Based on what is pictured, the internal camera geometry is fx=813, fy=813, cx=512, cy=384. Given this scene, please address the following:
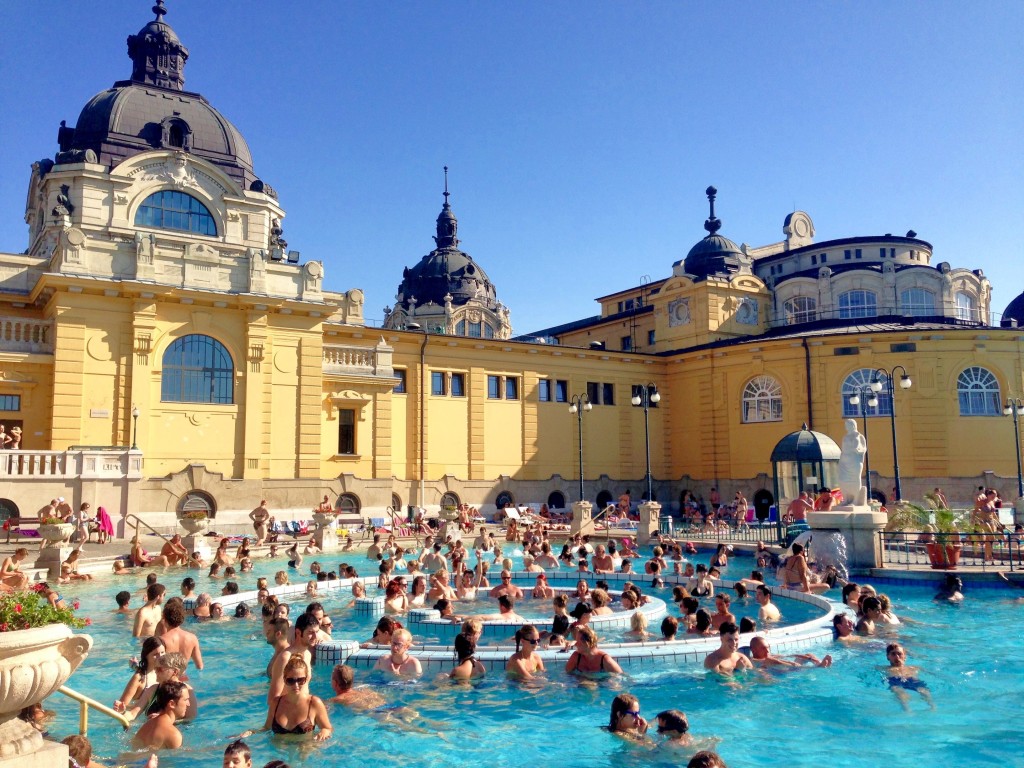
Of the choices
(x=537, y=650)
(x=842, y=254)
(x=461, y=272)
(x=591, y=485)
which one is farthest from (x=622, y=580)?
(x=461, y=272)

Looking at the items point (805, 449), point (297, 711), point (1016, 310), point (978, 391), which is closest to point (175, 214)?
point (805, 449)

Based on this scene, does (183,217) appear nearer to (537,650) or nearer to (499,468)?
(499,468)

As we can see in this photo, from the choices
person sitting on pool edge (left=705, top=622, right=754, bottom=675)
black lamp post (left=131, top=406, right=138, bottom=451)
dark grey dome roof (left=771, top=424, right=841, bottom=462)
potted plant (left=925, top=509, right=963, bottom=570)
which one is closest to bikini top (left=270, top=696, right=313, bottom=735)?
person sitting on pool edge (left=705, top=622, right=754, bottom=675)

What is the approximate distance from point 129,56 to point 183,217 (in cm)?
996

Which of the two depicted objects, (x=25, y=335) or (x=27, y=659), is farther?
(x=25, y=335)

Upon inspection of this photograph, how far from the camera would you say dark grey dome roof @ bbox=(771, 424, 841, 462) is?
23.7 meters

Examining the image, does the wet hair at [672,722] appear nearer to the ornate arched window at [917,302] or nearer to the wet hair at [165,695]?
the wet hair at [165,695]

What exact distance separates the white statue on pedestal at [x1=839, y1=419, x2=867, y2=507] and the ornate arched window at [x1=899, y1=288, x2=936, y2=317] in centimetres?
2588

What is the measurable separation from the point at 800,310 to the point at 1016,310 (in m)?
13.8

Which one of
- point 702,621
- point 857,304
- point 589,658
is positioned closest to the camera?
point 589,658

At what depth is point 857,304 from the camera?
4097 centimetres

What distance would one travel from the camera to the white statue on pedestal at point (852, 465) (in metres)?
17.5

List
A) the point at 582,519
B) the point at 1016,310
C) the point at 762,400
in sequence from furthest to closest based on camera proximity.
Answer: the point at 1016,310 < the point at 762,400 < the point at 582,519

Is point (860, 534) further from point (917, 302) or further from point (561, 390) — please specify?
point (917, 302)
